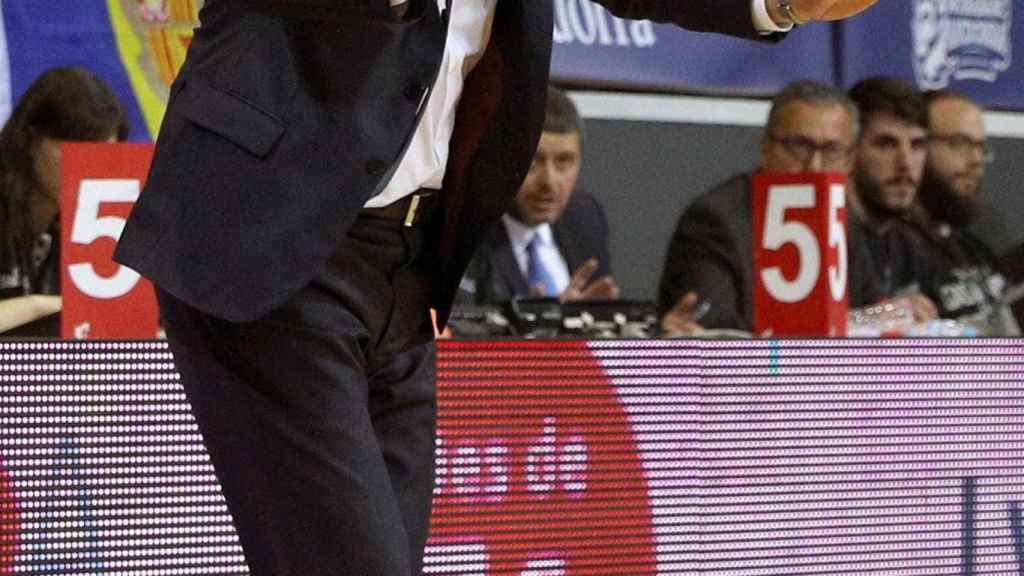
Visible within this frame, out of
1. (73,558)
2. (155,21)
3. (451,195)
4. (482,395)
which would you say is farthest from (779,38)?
(155,21)

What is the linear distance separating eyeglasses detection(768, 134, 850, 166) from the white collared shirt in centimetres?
71

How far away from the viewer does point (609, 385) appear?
3211mm

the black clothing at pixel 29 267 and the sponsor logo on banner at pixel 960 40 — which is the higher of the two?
the sponsor logo on banner at pixel 960 40

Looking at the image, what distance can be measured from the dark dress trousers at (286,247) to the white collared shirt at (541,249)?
3.11 metres

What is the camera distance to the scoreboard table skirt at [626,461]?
2811mm

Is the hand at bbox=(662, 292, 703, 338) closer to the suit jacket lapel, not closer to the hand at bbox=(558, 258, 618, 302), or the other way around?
the hand at bbox=(558, 258, 618, 302)

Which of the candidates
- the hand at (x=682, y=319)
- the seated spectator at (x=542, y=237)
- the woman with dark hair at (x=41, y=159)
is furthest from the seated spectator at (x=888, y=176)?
the woman with dark hair at (x=41, y=159)

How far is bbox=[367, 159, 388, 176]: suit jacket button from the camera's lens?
74.0 inches

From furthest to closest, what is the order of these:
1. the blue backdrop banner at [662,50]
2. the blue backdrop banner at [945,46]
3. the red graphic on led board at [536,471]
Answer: the blue backdrop banner at [945,46], the blue backdrop banner at [662,50], the red graphic on led board at [536,471]

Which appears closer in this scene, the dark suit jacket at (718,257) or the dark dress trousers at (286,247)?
the dark dress trousers at (286,247)

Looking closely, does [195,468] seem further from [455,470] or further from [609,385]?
[609,385]

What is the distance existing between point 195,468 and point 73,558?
233 millimetres

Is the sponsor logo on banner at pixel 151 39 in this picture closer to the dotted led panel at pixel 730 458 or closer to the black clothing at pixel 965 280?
the dotted led panel at pixel 730 458

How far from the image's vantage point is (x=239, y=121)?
6.11 feet
